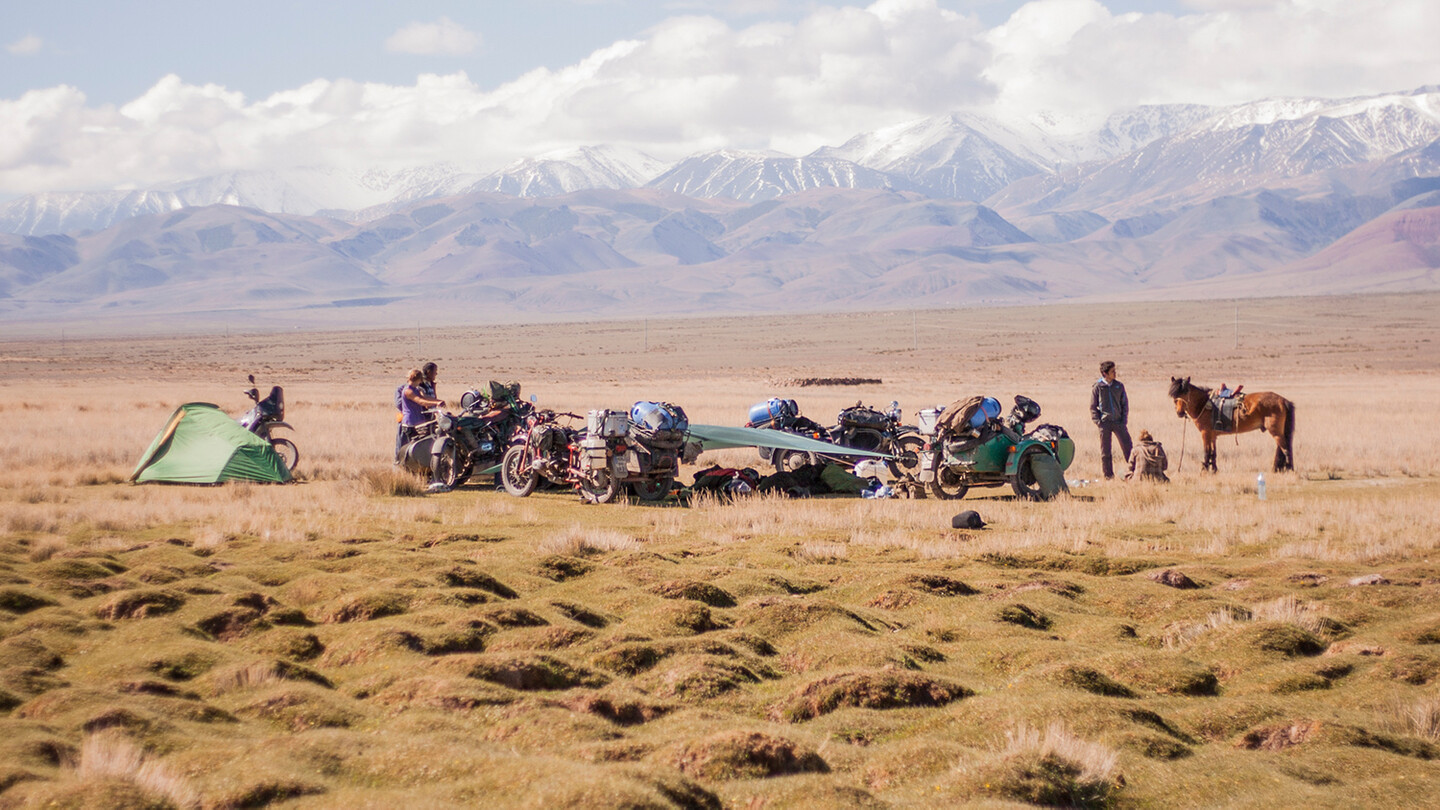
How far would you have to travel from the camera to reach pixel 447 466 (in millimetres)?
17766

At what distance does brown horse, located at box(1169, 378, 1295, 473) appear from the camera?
19.5 metres

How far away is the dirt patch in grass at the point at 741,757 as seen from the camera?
5.38 metres

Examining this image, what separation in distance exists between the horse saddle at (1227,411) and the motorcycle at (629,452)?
9523 mm

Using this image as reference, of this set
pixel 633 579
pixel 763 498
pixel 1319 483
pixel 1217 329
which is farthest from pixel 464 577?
pixel 1217 329

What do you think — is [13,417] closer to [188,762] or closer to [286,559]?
[286,559]

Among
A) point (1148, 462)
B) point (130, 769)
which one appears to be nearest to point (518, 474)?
point (1148, 462)

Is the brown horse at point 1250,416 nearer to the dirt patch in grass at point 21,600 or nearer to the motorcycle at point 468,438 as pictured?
the motorcycle at point 468,438

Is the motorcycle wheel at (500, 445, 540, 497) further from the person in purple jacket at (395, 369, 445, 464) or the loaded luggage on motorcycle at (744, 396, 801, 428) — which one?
the loaded luggage on motorcycle at (744, 396, 801, 428)

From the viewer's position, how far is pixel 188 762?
503 cm

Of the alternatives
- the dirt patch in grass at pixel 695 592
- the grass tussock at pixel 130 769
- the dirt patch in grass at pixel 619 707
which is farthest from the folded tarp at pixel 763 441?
the grass tussock at pixel 130 769

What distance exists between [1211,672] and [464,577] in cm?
552

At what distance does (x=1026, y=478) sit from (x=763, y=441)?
154 inches

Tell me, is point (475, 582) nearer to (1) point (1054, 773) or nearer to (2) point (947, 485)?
(1) point (1054, 773)

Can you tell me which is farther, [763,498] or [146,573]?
[763,498]
